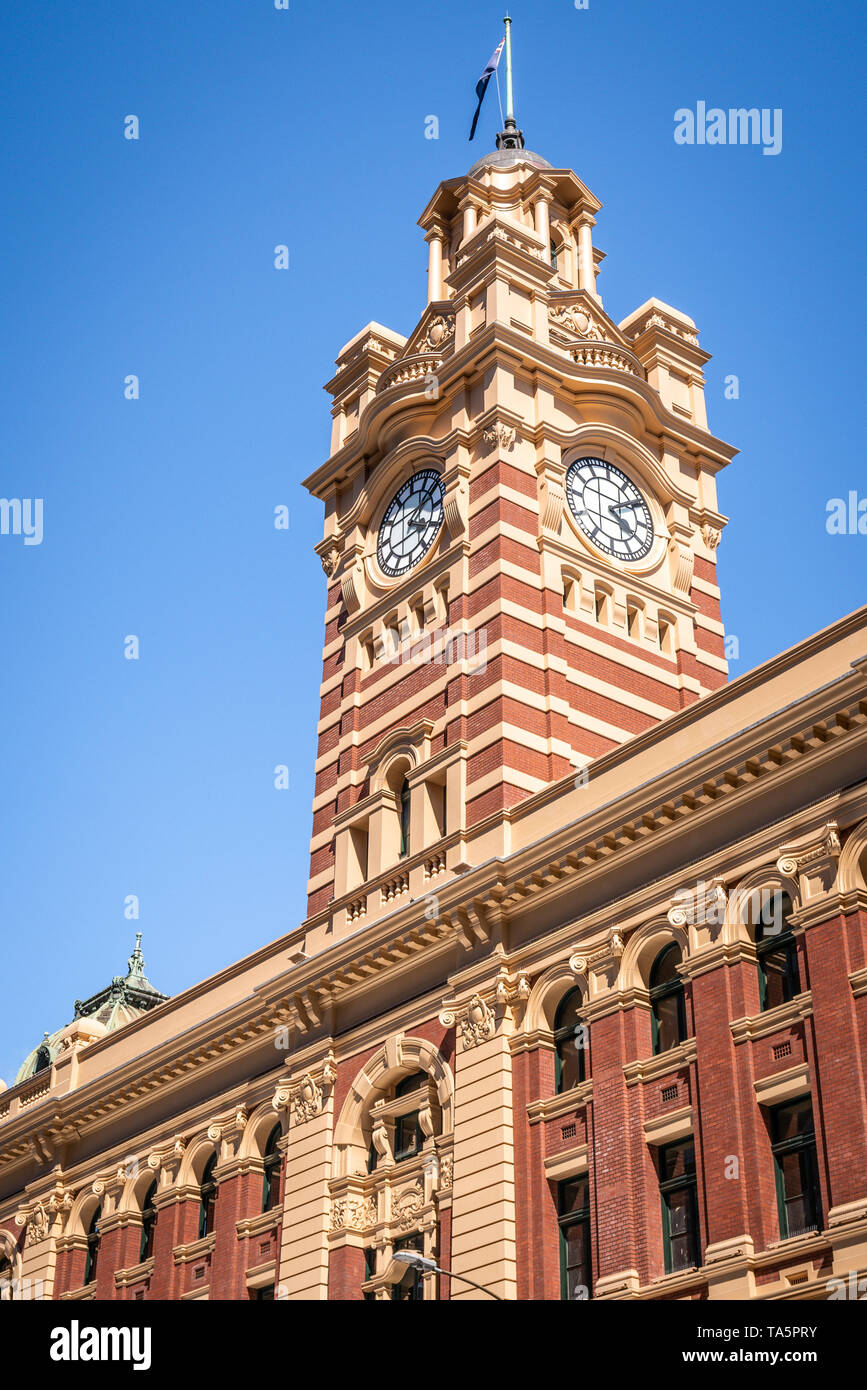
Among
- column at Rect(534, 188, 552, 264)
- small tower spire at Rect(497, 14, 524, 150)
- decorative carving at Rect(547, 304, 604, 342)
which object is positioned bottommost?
decorative carving at Rect(547, 304, 604, 342)

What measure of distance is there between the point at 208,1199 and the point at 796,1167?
17.8 metres

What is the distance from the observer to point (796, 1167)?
27.9 m

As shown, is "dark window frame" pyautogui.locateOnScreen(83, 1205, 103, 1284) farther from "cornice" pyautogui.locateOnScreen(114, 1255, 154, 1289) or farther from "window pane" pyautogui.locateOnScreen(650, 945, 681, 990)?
"window pane" pyautogui.locateOnScreen(650, 945, 681, 990)

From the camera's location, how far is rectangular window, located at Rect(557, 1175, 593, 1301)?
30.7 meters

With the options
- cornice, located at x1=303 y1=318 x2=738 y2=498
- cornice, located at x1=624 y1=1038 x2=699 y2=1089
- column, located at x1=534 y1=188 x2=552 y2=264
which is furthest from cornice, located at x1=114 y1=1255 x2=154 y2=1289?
column, located at x1=534 y1=188 x2=552 y2=264

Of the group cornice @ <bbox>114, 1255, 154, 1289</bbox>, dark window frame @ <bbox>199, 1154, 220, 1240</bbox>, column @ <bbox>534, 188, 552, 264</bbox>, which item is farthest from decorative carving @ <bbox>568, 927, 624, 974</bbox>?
column @ <bbox>534, 188, 552, 264</bbox>

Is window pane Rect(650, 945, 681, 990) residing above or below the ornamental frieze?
above

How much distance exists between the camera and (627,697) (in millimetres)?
42375

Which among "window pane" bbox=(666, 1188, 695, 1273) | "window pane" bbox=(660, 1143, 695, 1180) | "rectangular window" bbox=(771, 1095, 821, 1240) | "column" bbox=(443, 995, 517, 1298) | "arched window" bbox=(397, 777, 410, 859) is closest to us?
"rectangular window" bbox=(771, 1095, 821, 1240)

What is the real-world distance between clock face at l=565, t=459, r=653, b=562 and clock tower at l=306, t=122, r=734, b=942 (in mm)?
63

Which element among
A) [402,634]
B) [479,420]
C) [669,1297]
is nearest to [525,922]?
[669,1297]

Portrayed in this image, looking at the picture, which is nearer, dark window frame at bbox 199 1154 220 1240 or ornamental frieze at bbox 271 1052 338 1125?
ornamental frieze at bbox 271 1052 338 1125

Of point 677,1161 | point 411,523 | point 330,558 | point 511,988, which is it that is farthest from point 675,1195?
point 330,558

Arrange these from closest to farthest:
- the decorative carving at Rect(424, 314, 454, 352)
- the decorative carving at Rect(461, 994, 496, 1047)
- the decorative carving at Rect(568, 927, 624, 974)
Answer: the decorative carving at Rect(568, 927, 624, 974), the decorative carving at Rect(461, 994, 496, 1047), the decorative carving at Rect(424, 314, 454, 352)
